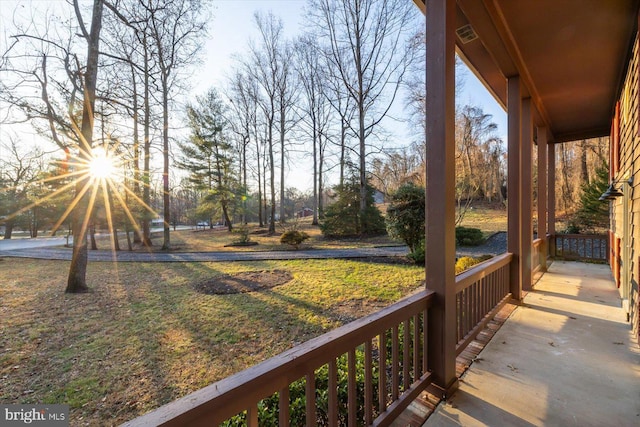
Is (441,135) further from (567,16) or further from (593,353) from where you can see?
(593,353)

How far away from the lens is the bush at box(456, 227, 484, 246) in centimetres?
1049

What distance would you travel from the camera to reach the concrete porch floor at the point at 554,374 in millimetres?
1776

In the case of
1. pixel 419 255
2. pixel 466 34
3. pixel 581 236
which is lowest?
pixel 419 255

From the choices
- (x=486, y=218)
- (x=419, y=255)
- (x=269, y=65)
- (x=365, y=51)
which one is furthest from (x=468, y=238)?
(x=269, y=65)

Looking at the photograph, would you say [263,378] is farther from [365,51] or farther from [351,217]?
[365,51]

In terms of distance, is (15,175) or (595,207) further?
(15,175)

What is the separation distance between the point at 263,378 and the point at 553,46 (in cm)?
426

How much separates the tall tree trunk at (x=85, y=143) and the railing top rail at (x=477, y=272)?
7397mm

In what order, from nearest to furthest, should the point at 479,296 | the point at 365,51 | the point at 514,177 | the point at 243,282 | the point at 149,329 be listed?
the point at 479,296 < the point at 514,177 < the point at 149,329 < the point at 243,282 < the point at 365,51

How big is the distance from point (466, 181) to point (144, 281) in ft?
38.3

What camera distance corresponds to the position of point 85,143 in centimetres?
603

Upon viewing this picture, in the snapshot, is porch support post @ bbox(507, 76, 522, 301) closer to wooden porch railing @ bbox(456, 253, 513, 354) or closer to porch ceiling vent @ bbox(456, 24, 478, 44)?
wooden porch railing @ bbox(456, 253, 513, 354)

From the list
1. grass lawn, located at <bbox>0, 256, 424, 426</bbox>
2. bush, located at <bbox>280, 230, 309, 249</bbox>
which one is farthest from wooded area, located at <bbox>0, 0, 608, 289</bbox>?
bush, located at <bbox>280, 230, 309, 249</bbox>

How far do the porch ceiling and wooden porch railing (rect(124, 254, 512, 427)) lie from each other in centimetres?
240
